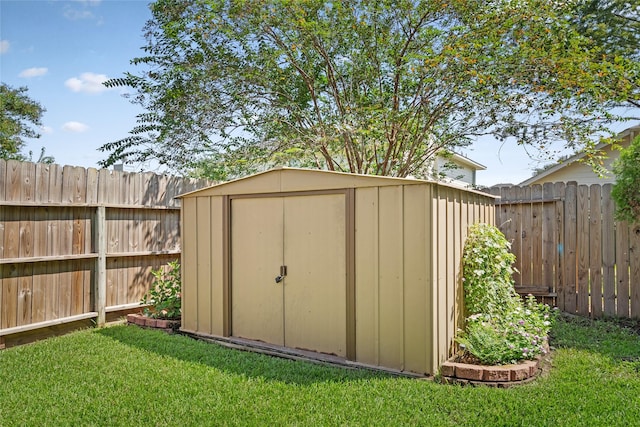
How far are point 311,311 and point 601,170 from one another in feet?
19.6

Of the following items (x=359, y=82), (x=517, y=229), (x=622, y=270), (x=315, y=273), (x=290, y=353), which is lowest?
(x=290, y=353)

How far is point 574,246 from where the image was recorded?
6094 millimetres

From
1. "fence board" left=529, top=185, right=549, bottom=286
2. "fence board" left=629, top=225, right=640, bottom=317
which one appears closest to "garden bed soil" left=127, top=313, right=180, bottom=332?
"fence board" left=529, top=185, right=549, bottom=286

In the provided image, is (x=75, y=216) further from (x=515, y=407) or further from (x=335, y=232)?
(x=515, y=407)

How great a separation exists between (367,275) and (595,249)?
12.1 feet

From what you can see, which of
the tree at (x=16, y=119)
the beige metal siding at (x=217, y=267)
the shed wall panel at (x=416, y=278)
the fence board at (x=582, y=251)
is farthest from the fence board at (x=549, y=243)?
the tree at (x=16, y=119)

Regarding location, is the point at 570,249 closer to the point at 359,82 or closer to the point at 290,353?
the point at 290,353

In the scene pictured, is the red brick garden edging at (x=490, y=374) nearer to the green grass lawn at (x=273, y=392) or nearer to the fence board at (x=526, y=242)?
the green grass lawn at (x=273, y=392)

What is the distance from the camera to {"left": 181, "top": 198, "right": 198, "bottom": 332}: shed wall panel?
558 cm

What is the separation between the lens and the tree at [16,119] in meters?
16.1

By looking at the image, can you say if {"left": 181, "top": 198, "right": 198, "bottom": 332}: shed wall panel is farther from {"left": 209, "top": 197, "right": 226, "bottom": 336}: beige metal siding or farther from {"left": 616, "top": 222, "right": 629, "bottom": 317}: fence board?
{"left": 616, "top": 222, "right": 629, "bottom": 317}: fence board

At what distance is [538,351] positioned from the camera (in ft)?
13.3

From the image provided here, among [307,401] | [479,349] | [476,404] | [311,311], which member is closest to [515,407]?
[476,404]

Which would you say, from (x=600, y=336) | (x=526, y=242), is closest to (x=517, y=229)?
(x=526, y=242)
